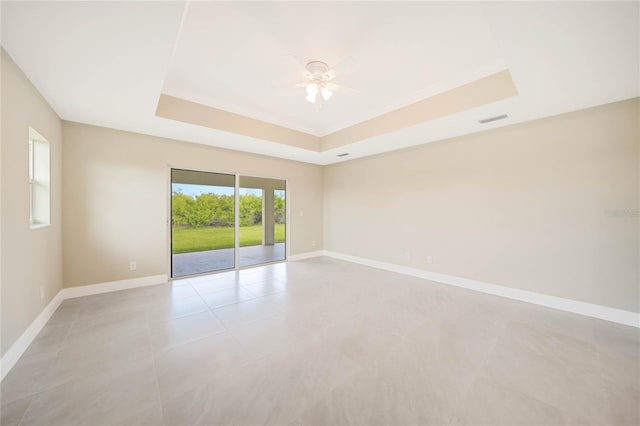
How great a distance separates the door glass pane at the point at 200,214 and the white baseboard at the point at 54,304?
1.87 feet

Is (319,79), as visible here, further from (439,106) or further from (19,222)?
(19,222)

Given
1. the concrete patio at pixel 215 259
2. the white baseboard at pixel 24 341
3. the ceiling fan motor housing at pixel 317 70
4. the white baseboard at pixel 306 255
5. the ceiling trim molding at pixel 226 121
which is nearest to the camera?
the white baseboard at pixel 24 341

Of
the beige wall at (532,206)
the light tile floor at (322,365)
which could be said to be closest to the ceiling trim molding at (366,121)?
the beige wall at (532,206)

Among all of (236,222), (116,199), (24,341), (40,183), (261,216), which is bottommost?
(24,341)

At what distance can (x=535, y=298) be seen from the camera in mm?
3260

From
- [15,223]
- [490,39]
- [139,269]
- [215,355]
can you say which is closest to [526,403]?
[215,355]

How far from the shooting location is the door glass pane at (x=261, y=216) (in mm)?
5398

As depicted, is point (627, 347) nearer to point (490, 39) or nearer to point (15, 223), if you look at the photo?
point (490, 39)

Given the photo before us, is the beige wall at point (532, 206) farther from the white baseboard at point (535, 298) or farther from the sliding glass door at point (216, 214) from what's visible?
the sliding glass door at point (216, 214)

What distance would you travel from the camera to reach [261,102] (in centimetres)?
367

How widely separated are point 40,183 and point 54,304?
1.51 metres

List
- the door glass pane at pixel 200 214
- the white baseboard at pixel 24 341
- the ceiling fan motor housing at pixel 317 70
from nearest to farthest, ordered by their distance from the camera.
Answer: the white baseboard at pixel 24 341, the ceiling fan motor housing at pixel 317 70, the door glass pane at pixel 200 214

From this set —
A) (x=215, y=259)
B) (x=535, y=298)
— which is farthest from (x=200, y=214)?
(x=535, y=298)

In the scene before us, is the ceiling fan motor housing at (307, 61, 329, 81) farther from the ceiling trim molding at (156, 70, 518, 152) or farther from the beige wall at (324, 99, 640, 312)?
the beige wall at (324, 99, 640, 312)
